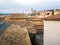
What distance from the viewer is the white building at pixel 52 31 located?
19.1 metres

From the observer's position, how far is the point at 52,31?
1938cm

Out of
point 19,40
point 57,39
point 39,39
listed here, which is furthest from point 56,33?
point 19,40

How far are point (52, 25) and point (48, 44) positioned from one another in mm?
1958

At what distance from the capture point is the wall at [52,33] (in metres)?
19.1

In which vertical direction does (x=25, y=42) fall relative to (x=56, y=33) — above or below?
above

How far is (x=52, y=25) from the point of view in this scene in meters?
19.4

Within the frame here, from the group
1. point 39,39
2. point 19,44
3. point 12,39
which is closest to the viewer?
point 19,44

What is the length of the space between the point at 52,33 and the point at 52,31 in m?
0.20

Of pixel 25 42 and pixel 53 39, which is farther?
pixel 53 39

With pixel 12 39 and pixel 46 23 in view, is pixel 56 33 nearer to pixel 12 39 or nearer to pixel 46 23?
pixel 46 23

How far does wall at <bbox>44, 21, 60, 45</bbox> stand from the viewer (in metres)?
19.1

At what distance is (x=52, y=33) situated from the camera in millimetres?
19391

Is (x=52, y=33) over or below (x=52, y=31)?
below

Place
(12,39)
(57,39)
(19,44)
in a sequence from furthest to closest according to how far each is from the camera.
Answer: (57,39) → (12,39) → (19,44)
